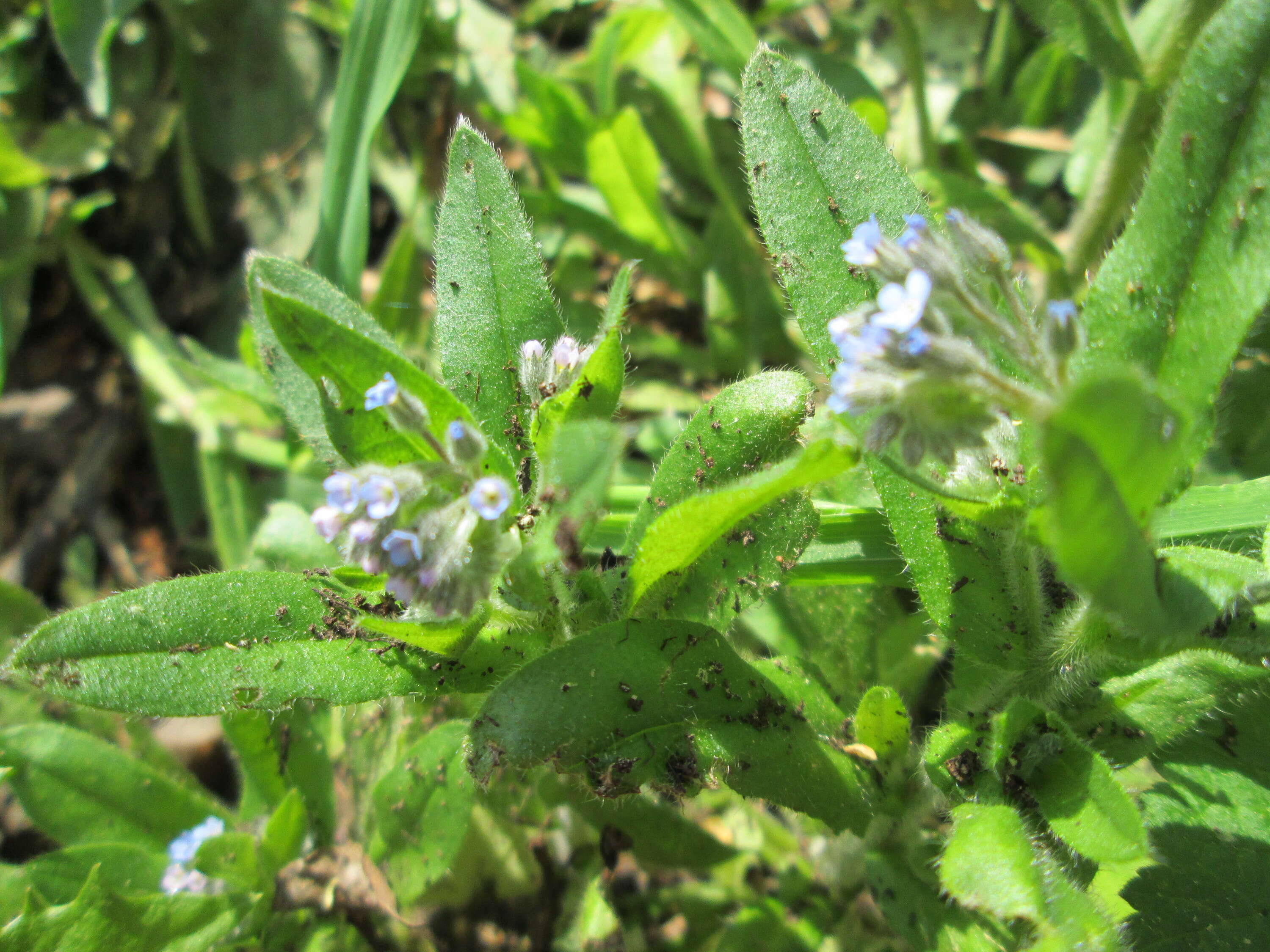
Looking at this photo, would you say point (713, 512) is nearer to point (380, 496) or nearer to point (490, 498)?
point (490, 498)

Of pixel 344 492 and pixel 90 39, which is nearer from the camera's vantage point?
pixel 344 492

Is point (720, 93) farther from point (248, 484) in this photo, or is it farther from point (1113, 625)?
point (1113, 625)

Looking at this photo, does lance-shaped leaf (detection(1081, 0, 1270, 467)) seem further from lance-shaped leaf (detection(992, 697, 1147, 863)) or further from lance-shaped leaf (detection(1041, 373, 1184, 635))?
lance-shaped leaf (detection(992, 697, 1147, 863))

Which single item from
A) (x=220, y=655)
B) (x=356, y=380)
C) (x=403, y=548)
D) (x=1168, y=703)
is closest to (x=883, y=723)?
(x=1168, y=703)

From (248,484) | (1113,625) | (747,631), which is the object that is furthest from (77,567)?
(1113,625)

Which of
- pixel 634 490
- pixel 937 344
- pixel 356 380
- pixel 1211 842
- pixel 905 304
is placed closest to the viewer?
pixel 937 344

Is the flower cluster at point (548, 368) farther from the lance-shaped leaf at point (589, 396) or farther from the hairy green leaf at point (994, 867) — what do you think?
the hairy green leaf at point (994, 867)
